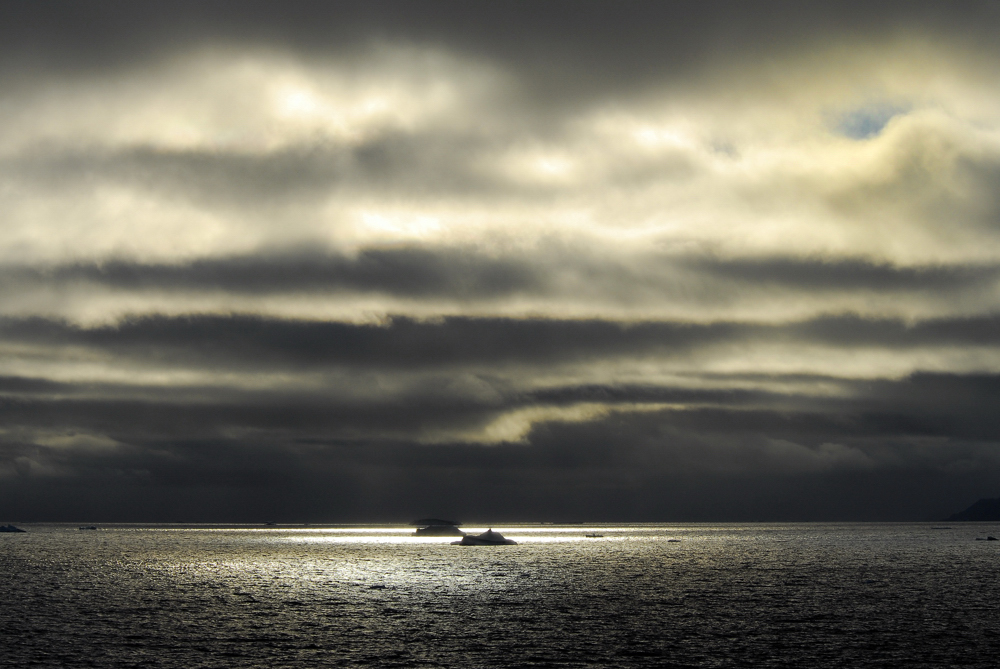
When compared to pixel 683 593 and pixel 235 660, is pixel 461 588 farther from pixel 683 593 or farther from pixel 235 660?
pixel 235 660

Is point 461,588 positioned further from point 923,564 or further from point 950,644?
point 923,564

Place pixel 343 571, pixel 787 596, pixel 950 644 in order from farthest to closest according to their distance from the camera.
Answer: pixel 343 571 → pixel 787 596 → pixel 950 644

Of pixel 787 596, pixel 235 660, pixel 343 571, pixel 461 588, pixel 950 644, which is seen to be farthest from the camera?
pixel 343 571

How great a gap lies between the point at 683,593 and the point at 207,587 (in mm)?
73669

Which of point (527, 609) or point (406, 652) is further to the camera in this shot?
point (527, 609)

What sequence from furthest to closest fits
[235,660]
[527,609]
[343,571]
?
[343,571]
[527,609]
[235,660]

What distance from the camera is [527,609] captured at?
105750mm

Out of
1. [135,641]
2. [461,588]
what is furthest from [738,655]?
[461,588]

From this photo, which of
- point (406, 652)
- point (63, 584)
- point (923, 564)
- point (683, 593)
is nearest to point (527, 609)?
point (683, 593)

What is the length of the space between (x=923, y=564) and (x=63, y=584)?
6777 inches

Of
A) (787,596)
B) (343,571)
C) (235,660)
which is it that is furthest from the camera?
(343,571)

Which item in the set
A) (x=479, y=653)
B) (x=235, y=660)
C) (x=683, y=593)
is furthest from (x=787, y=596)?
(x=235, y=660)

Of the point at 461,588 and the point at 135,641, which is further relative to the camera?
the point at 461,588

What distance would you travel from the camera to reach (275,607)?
106875 millimetres
